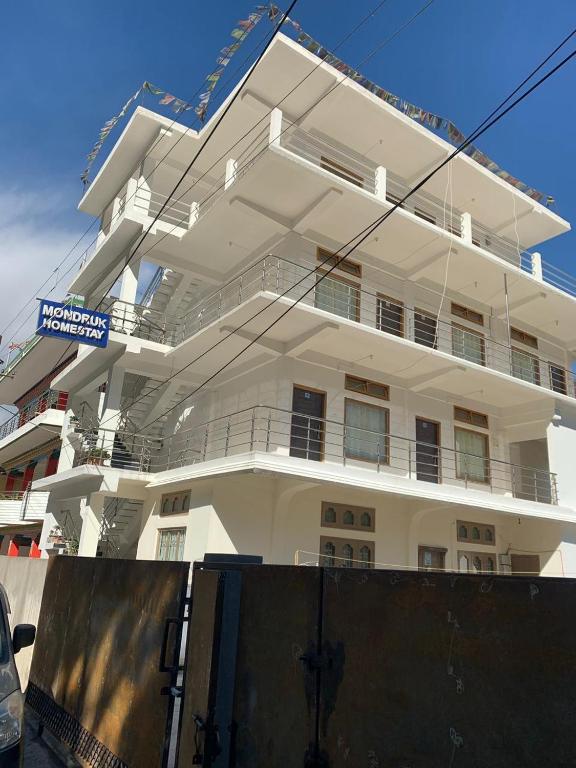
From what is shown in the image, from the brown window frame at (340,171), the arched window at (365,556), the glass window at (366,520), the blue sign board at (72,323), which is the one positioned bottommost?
the arched window at (365,556)

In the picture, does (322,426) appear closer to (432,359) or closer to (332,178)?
(432,359)

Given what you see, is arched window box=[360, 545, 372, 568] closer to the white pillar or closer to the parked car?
the white pillar

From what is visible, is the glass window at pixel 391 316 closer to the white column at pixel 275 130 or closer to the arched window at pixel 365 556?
the white column at pixel 275 130

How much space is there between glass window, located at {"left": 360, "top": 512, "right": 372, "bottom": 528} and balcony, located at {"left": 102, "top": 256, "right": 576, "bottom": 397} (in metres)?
A: 4.63

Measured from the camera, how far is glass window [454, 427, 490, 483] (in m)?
17.0

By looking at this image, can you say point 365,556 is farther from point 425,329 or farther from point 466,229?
point 466,229

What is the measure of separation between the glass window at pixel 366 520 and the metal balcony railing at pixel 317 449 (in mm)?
1200

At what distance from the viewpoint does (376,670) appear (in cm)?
296

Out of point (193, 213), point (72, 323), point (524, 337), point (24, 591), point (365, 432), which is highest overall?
point (193, 213)

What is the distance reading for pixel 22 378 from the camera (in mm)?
31891

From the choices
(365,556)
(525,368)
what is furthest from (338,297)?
(525,368)

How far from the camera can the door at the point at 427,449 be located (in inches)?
626

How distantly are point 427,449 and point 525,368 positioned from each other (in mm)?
6393

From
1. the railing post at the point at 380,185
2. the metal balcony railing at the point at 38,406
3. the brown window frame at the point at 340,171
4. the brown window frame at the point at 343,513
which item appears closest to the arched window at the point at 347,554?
the brown window frame at the point at 343,513
